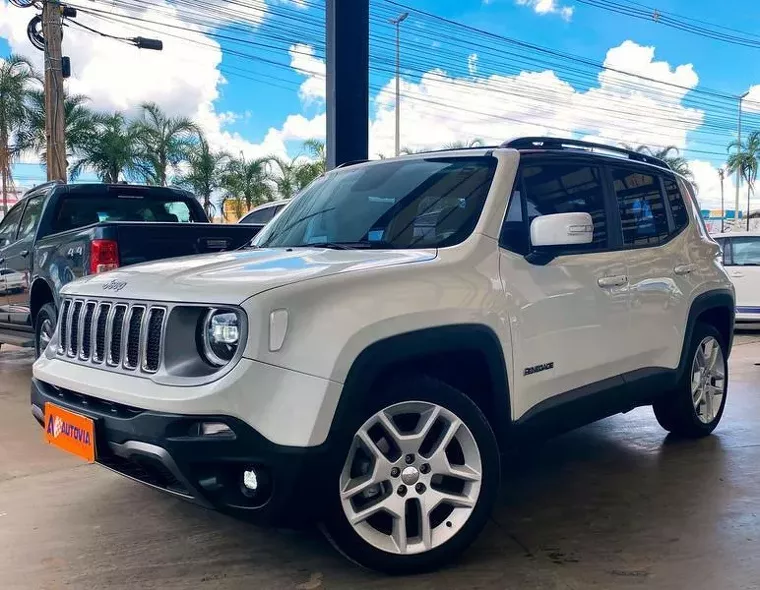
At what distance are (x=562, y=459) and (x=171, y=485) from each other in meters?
2.73

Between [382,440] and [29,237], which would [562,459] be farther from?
[29,237]

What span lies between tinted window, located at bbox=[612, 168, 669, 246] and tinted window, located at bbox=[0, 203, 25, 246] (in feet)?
20.9

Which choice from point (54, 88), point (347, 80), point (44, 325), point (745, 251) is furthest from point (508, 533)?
point (54, 88)

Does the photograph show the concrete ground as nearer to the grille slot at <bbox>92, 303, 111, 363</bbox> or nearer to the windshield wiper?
the grille slot at <bbox>92, 303, 111, 363</bbox>

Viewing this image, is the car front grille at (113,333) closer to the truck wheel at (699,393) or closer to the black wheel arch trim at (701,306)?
the black wheel arch trim at (701,306)

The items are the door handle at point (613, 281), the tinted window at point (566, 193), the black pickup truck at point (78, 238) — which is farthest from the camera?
the black pickup truck at point (78, 238)

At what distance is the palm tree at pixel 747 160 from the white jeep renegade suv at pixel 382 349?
1759 inches

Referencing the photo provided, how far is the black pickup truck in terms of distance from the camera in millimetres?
5578

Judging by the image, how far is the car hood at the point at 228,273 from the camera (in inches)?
108

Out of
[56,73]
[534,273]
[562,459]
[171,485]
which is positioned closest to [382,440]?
[171,485]

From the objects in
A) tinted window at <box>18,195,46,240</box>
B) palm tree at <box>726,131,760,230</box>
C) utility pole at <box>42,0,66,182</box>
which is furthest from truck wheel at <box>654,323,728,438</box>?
palm tree at <box>726,131,760,230</box>

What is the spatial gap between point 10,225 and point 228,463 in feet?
22.3

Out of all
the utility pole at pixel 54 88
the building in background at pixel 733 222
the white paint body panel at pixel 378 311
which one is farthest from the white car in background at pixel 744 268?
the building in background at pixel 733 222

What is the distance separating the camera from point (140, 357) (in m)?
2.87
